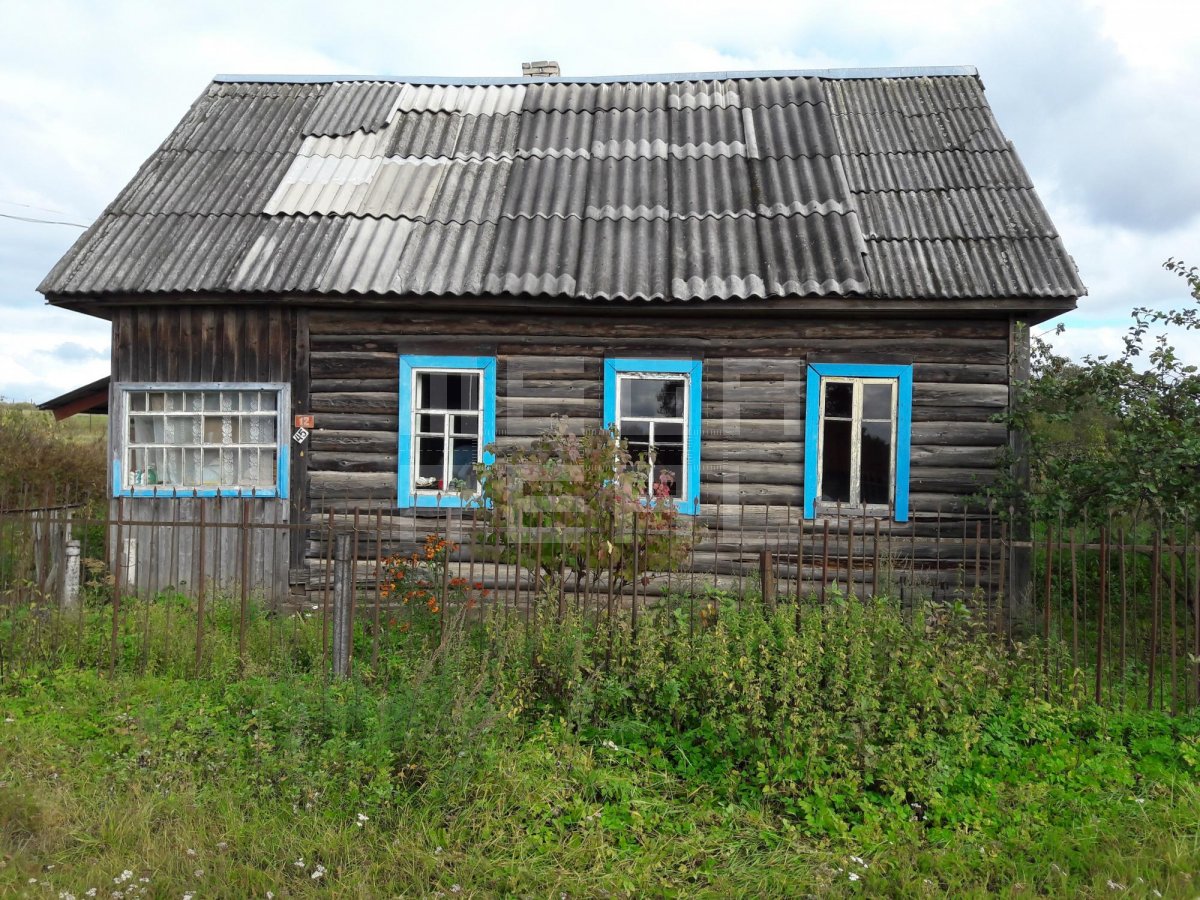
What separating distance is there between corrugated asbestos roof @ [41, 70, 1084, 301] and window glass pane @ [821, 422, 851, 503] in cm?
143

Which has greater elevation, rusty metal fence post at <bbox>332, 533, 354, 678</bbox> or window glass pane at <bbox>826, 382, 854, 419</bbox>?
window glass pane at <bbox>826, 382, 854, 419</bbox>

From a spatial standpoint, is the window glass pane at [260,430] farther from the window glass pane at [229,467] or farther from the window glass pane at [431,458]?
the window glass pane at [431,458]

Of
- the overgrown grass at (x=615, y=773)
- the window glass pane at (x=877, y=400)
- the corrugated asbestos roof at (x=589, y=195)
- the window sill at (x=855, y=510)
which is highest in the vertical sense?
the corrugated asbestos roof at (x=589, y=195)

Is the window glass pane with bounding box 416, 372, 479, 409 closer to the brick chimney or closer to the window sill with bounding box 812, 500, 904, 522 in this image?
the window sill with bounding box 812, 500, 904, 522

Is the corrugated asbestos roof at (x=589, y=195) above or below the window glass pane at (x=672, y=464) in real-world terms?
above

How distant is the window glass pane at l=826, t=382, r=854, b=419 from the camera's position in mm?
8289

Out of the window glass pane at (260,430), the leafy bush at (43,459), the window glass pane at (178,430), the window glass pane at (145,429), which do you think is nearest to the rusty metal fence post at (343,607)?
the window glass pane at (260,430)

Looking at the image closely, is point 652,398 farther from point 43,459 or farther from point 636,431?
point 43,459

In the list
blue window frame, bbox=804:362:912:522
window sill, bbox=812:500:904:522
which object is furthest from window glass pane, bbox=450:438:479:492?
window sill, bbox=812:500:904:522

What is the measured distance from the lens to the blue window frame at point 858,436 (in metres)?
8.16

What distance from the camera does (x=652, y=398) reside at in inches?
332

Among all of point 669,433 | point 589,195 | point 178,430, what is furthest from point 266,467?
point 589,195

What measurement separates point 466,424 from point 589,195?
9.84 feet

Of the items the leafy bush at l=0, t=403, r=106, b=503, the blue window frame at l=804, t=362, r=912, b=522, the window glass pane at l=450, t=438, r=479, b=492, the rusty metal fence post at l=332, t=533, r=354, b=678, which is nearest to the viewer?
the rusty metal fence post at l=332, t=533, r=354, b=678
